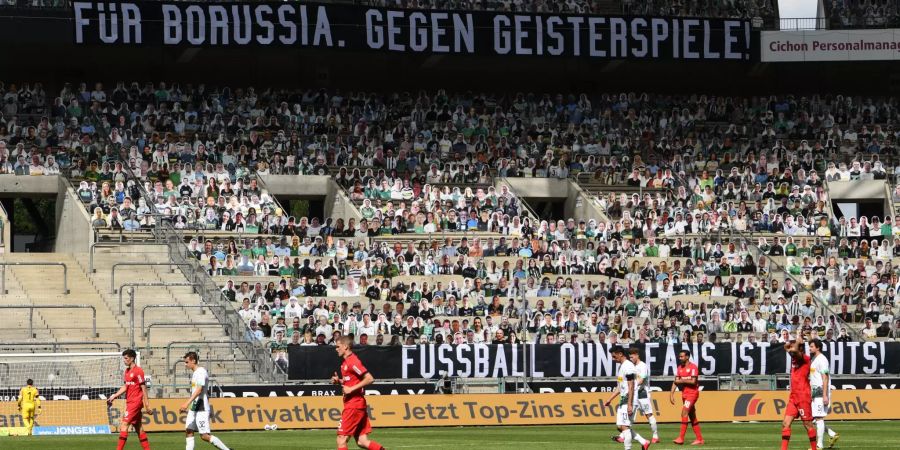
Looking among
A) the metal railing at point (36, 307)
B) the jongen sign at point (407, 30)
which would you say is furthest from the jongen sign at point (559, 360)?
the jongen sign at point (407, 30)

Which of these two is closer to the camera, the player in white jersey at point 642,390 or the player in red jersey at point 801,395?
the player in red jersey at point 801,395

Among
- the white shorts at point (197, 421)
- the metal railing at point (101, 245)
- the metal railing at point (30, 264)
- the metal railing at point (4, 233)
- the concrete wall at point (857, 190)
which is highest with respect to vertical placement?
the concrete wall at point (857, 190)

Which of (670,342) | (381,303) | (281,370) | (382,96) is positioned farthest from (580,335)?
(382,96)

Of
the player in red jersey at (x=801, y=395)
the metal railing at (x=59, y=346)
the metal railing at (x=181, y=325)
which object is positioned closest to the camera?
the player in red jersey at (x=801, y=395)

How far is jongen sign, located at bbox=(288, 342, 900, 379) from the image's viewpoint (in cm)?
3644

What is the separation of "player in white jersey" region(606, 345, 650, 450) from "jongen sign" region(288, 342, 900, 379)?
12328 mm

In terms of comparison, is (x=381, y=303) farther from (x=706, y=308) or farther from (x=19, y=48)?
(x=19, y=48)

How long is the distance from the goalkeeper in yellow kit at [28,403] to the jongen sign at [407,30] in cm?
1919

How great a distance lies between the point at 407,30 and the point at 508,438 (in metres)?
25.7

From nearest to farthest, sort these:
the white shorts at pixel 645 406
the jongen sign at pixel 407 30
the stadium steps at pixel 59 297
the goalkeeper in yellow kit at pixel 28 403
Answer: the white shorts at pixel 645 406
the goalkeeper in yellow kit at pixel 28 403
the stadium steps at pixel 59 297
the jongen sign at pixel 407 30

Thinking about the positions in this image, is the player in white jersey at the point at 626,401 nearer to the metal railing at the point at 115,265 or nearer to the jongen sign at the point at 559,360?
the jongen sign at the point at 559,360

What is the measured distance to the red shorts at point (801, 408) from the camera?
21844 millimetres

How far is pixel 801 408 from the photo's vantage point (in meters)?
22.0

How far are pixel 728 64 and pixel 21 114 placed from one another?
2580 cm
